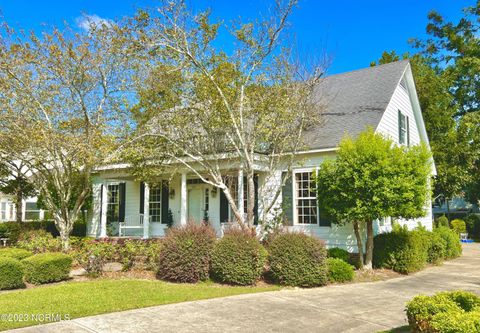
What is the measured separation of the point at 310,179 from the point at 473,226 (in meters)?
19.1

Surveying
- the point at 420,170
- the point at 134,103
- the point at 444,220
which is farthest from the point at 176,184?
the point at 444,220

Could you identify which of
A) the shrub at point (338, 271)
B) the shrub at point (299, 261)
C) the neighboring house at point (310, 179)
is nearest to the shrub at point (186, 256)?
the shrub at point (299, 261)

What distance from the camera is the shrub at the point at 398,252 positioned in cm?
1176

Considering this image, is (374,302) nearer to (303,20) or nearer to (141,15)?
(303,20)

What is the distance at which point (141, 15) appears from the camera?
11547 mm

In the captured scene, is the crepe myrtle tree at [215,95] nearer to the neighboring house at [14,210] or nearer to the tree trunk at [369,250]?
the tree trunk at [369,250]

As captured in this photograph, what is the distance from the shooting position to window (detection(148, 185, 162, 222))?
60.0 ft

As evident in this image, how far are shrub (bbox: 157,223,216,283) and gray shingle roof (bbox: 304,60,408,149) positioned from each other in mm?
5681

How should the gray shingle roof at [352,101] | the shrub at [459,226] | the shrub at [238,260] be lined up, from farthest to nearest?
the shrub at [459,226], the gray shingle roof at [352,101], the shrub at [238,260]

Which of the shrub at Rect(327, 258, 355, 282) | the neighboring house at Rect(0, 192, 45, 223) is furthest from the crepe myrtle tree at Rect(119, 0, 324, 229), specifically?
the neighboring house at Rect(0, 192, 45, 223)

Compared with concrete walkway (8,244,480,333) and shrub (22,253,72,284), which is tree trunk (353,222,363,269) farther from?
shrub (22,253,72,284)

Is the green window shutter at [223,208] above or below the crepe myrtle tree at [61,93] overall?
below

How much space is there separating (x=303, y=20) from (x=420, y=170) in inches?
234

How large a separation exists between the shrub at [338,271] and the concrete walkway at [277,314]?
0.57 metres
